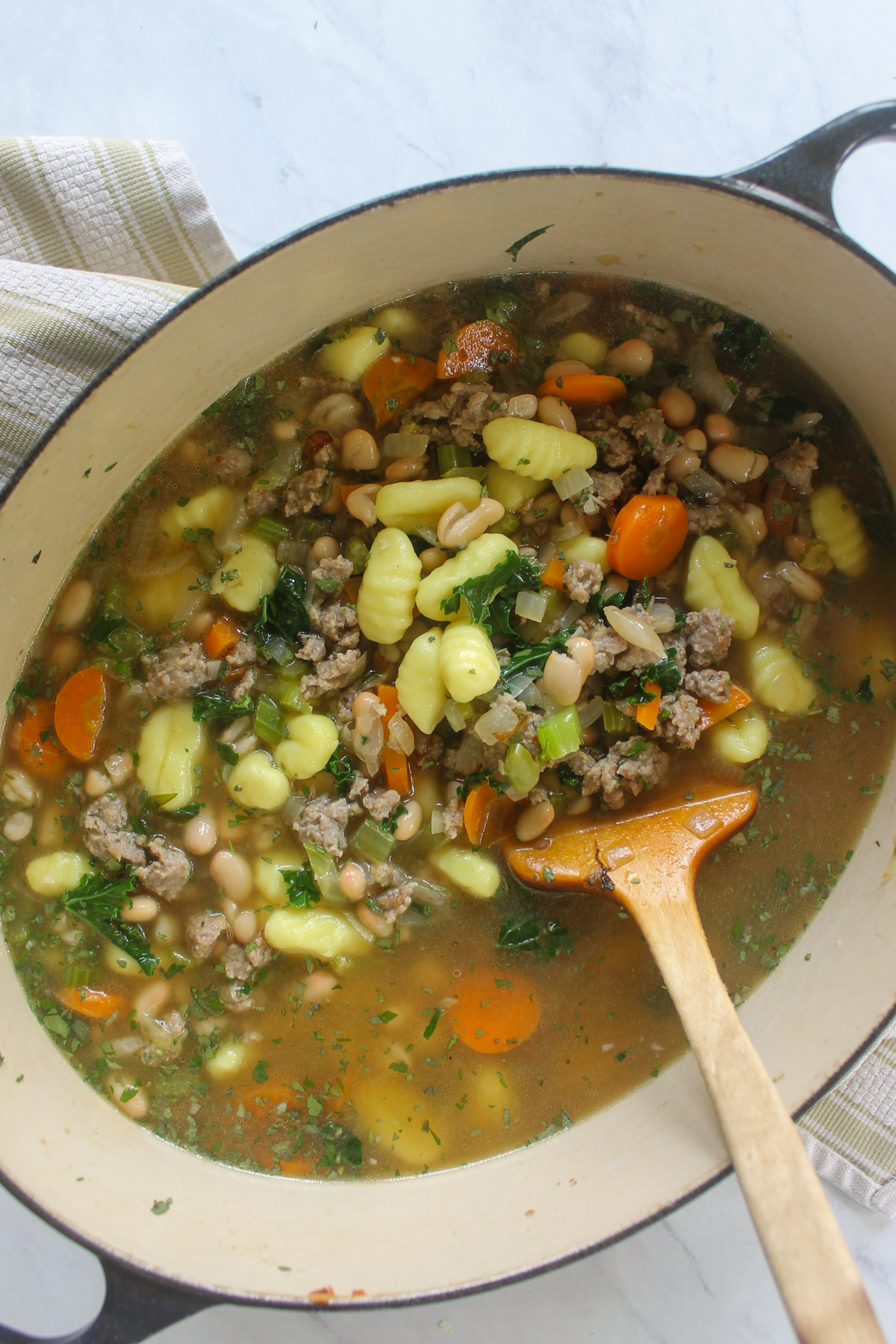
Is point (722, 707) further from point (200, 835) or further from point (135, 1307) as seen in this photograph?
point (135, 1307)

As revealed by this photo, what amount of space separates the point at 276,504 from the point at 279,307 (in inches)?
18.4

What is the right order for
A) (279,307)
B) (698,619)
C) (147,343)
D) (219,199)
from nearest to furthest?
(147,343)
(279,307)
(698,619)
(219,199)

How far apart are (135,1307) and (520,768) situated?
140 centimetres

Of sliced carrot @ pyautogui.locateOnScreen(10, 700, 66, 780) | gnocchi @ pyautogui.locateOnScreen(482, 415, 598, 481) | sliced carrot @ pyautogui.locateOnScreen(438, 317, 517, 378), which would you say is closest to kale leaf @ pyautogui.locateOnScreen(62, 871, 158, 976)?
sliced carrot @ pyautogui.locateOnScreen(10, 700, 66, 780)

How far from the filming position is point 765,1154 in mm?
1962

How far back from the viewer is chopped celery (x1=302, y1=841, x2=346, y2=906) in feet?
8.02

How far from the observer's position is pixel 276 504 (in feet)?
8.05

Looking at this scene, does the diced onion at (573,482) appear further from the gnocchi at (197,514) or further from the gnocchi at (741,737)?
the gnocchi at (197,514)

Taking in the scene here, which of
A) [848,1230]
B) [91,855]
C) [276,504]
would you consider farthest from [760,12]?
[848,1230]

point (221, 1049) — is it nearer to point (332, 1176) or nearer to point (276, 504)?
point (332, 1176)

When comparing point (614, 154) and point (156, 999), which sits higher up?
point (614, 154)

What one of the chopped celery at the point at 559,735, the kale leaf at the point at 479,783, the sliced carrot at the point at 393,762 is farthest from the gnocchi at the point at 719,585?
the sliced carrot at the point at 393,762

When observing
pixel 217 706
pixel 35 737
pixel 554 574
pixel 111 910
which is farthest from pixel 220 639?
pixel 554 574

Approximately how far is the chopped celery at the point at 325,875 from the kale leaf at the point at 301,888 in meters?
0.01
